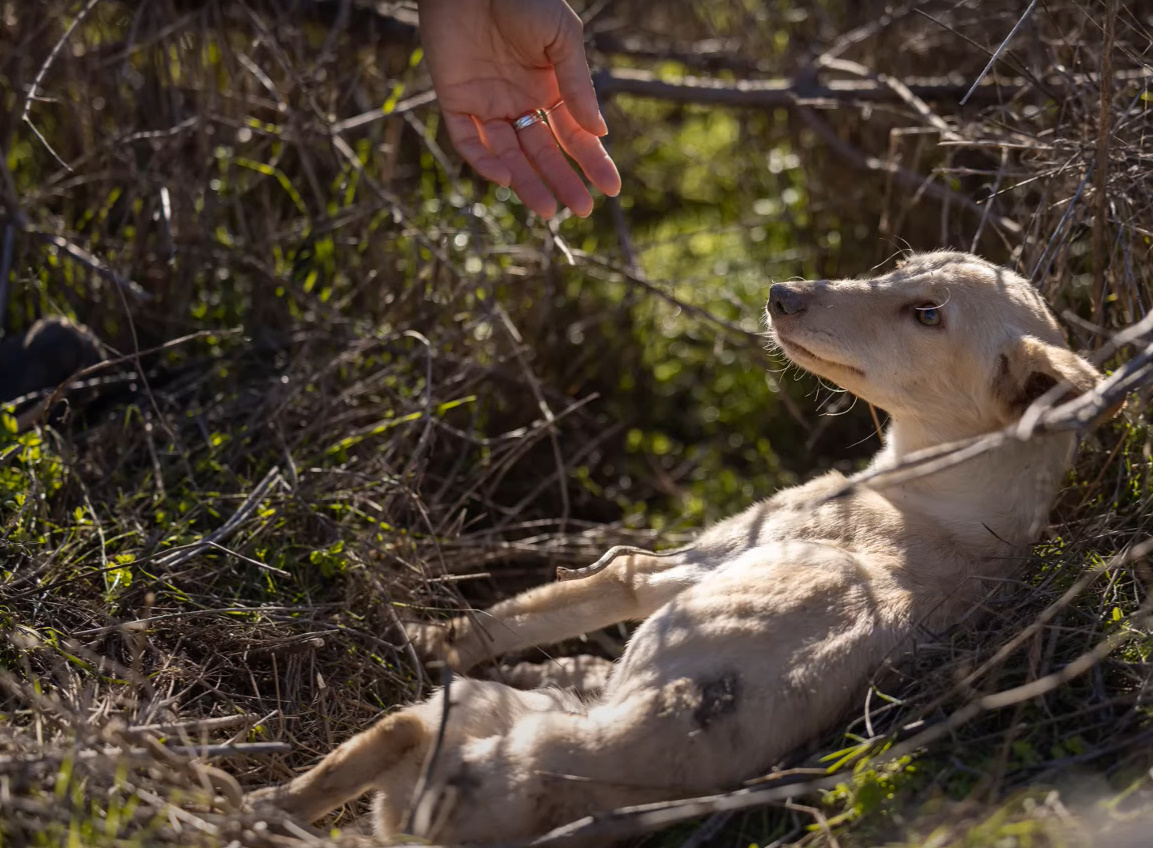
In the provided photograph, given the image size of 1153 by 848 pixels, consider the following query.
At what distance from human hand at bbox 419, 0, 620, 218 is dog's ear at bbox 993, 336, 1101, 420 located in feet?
5.09

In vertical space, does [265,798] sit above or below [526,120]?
below

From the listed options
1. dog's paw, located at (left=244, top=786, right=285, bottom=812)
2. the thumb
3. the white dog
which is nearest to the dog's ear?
the white dog

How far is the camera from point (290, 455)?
13.3 feet

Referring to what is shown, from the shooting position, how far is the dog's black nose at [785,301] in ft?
12.1

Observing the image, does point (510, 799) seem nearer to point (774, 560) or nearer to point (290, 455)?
point (774, 560)

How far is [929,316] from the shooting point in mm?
3707

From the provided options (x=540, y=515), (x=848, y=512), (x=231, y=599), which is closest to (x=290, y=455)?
(x=231, y=599)

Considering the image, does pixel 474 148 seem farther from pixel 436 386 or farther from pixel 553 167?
pixel 436 386

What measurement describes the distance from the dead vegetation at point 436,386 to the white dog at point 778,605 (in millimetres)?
145

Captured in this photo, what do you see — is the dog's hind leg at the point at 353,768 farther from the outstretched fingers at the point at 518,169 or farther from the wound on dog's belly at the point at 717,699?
the outstretched fingers at the point at 518,169

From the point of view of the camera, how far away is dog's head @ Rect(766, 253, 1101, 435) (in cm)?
361

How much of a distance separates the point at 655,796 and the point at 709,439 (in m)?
3.16

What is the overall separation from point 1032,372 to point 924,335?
41cm

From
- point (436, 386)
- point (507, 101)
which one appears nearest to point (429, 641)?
point (436, 386)
